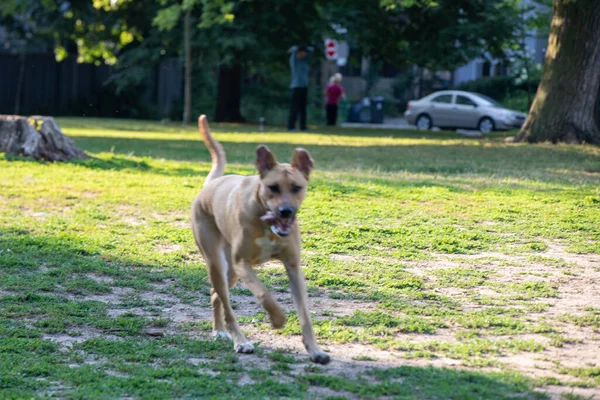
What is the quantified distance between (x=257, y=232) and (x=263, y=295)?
36 centimetres

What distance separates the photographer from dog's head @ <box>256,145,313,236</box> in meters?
5.15

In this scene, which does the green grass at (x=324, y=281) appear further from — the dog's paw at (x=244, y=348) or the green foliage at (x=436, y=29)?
the green foliage at (x=436, y=29)

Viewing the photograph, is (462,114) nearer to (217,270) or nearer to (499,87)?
(499,87)

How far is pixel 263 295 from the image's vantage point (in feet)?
17.4

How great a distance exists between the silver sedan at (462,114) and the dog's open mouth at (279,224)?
2796 centimetres

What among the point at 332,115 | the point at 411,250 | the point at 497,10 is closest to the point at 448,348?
the point at 411,250

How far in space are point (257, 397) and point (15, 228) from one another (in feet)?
19.2

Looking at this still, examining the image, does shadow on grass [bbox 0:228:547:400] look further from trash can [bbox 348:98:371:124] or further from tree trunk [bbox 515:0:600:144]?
trash can [bbox 348:98:371:124]

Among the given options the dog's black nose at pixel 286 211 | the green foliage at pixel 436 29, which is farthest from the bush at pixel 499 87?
the dog's black nose at pixel 286 211

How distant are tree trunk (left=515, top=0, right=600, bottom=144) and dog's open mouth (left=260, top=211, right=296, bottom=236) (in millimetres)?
15073

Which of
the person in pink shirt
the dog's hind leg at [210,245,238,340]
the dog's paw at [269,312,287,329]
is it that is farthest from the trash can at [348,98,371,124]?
the dog's paw at [269,312,287,329]

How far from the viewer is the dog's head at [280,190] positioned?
5152 mm

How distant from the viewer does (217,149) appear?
655cm

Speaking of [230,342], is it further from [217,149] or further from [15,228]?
[15,228]
